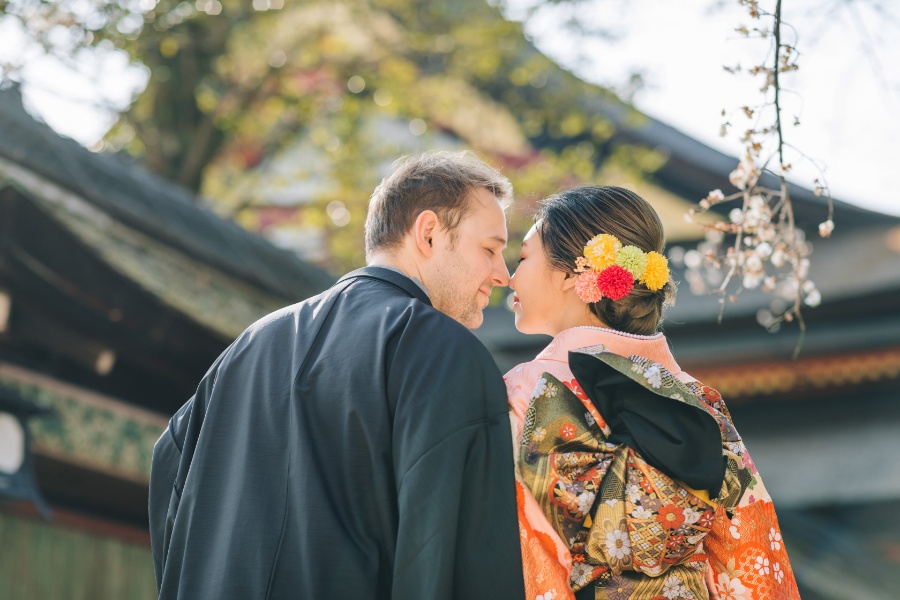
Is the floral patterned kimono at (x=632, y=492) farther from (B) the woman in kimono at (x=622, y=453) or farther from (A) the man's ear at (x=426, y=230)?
(A) the man's ear at (x=426, y=230)

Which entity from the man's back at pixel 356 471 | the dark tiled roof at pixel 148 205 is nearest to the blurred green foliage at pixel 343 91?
the dark tiled roof at pixel 148 205

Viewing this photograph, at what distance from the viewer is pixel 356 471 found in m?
2.38

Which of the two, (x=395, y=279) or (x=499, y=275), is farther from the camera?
(x=499, y=275)

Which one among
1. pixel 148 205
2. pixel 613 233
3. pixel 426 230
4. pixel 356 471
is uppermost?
pixel 613 233

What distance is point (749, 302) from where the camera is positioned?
8.91 metres

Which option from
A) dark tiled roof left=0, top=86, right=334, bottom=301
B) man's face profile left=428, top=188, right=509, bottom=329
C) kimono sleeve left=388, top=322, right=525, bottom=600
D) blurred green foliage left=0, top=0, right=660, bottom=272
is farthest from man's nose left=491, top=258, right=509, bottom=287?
blurred green foliage left=0, top=0, right=660, bottom=272

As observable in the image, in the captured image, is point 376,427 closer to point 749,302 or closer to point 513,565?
point 513,565

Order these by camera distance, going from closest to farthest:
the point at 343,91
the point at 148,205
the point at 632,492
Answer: the point at 632,492
the point at 148,205
the point at 343,91

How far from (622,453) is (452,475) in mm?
474

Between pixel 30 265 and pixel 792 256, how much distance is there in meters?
3.22

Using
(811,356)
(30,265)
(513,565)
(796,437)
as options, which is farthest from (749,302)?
(513,565)

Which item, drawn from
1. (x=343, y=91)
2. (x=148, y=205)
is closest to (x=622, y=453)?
(x=148, y=205)

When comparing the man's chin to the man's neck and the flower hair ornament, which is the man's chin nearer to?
the man's neck

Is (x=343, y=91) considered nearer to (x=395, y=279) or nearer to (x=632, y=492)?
(x=395, y=279)
